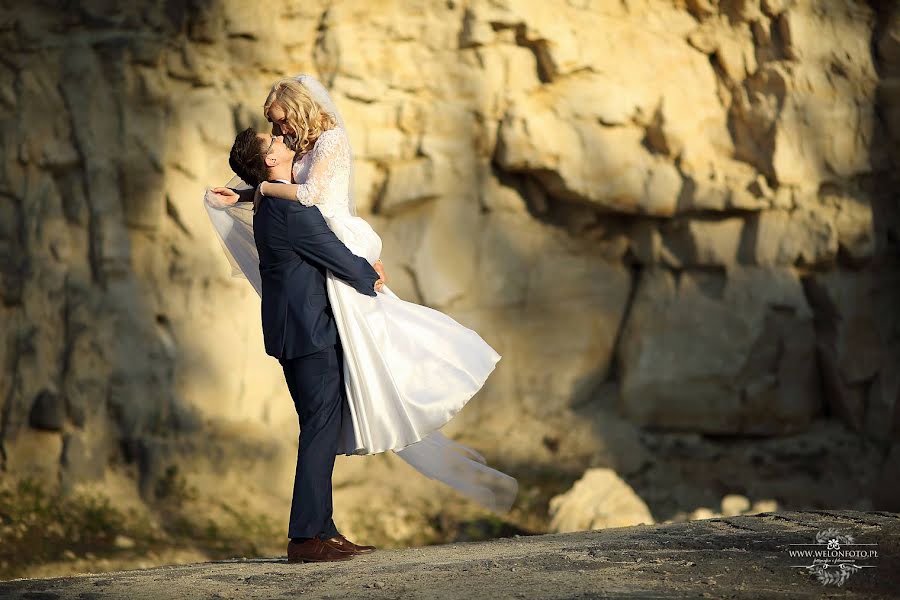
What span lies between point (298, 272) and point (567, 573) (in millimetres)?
1475

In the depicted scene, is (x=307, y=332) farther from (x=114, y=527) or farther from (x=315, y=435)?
(x=114, y=527)

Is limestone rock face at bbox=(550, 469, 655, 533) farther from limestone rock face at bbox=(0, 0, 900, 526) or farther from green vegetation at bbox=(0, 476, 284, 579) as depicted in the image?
green vegetation at bbox=(0, 476, 284, 579)

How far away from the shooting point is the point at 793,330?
30.3 ft

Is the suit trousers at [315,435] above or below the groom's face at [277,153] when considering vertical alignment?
below

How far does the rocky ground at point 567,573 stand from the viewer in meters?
3.49

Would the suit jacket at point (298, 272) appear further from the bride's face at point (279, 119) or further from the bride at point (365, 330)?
the bride's face at point (279, 119)

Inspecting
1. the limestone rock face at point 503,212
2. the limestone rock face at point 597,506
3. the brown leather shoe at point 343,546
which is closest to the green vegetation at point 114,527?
the limestone rock face at point 503,212

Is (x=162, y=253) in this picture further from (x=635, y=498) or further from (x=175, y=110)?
(x=635, y=498)

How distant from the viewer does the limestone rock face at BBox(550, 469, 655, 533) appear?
7783mm

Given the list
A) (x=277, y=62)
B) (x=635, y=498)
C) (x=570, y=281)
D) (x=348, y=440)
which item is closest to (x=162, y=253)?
(x=277, y=62)

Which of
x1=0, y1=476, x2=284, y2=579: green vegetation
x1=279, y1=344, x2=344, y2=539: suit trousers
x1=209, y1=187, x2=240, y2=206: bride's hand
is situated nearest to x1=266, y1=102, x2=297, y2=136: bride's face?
x1=209, y1=187, x2=240, y2=206: bride's hand

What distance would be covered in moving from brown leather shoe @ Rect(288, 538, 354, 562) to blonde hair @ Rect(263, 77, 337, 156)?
1.49 metres

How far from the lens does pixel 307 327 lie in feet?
13.6

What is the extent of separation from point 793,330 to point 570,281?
1878 millimetres
